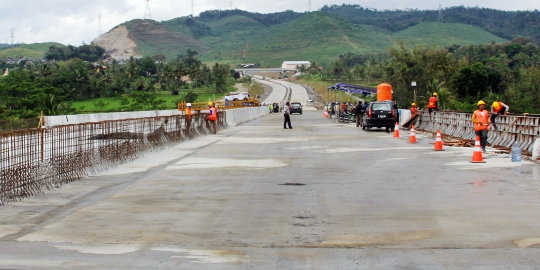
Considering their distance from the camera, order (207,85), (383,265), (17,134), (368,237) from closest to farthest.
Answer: (383,265), (368,237), (17,134), (207,85)

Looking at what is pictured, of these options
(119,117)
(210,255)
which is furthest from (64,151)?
(119,117)

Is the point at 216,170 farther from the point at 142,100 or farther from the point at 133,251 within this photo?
the point at 142,100

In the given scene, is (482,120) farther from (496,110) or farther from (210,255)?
(210,255)

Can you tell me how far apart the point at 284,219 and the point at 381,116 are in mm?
28071

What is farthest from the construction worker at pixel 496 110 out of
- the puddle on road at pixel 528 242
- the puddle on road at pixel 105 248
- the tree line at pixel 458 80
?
the tree line at pixel 458 80

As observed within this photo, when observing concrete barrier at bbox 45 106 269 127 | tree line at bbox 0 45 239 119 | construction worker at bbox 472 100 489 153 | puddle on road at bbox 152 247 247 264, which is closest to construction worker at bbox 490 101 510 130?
construction worker at bbox 472 100 489 153

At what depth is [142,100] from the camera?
93062mm

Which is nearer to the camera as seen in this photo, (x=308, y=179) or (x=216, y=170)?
(x=308, y=179)

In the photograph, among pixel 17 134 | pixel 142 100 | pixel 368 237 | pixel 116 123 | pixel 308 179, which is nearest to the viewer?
pixel 368 237

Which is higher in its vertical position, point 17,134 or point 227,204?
point 17,134

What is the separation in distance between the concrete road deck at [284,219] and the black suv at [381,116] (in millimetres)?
18960

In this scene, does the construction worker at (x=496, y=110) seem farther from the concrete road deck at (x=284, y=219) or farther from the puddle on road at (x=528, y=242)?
the puddle on road at (x=528, y=242)

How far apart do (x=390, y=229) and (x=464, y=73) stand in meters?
→ 79.7

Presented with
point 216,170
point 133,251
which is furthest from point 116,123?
point 133,251
